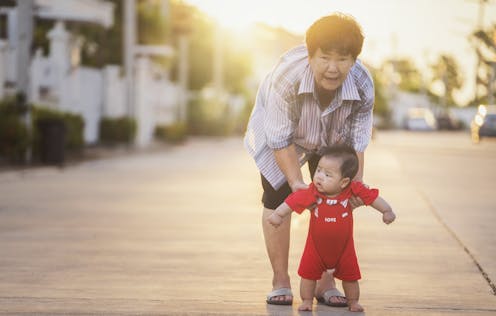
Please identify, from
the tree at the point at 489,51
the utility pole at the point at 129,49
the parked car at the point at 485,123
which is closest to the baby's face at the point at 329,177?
the tree at the point at 489,51

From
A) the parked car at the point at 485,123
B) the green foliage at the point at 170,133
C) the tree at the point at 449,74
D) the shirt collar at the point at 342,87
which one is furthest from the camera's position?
the tree at the point at 449,74

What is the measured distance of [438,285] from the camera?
663 cm

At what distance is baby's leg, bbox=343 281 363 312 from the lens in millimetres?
5668

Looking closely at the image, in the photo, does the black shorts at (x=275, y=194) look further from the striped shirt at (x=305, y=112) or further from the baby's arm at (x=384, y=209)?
the baby's arm at (x=384, y=209)

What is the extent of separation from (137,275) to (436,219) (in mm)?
4803

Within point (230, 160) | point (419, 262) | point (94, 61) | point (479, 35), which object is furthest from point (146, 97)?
point (419, 262)

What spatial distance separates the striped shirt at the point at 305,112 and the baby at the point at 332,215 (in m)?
0.20

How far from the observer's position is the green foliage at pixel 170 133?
34219 millimetres

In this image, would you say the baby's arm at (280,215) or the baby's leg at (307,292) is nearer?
the baby's arm at (280,215)

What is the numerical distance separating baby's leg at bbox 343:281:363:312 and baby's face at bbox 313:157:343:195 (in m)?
0.58

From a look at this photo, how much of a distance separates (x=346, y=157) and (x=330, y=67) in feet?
1.56

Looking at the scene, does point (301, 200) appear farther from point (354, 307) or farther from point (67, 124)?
point (67, 124)

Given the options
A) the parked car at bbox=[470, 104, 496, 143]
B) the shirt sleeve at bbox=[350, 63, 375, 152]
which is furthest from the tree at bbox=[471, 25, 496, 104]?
the parked car at bbox=[470, 104, 496, 143]

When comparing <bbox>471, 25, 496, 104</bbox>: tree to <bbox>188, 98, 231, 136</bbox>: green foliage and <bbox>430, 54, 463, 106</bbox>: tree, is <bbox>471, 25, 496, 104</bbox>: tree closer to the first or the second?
<bbox>188, 98, 231, 136</bbox>: green foliage
